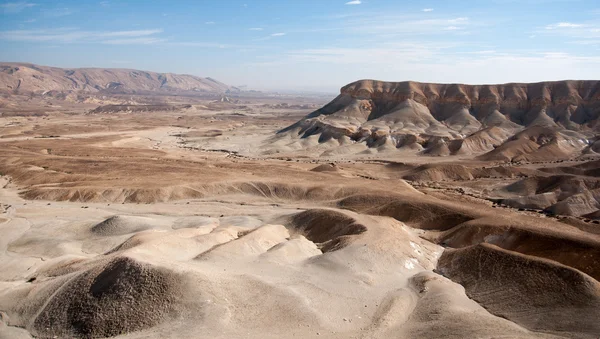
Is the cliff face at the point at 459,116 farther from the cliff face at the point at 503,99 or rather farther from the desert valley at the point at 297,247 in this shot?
the desert valley at the point at 297,247

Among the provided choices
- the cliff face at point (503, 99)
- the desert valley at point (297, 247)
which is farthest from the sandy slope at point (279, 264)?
the cliff face at point (503, 99)

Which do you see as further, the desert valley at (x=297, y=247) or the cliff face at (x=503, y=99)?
the cliff face at (x=503, y=99)

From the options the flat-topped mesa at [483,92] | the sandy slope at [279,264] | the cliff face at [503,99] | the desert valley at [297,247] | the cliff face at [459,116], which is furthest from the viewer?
the flat-topped mesa at [483,92]

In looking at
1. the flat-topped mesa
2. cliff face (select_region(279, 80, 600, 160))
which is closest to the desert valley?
cliff face (select_region(279, 80, 600, 160))

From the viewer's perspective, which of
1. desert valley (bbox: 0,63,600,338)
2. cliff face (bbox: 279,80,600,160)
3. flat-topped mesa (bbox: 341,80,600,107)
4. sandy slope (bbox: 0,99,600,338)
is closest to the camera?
sandy slope (bbox: 0,99,600,338)

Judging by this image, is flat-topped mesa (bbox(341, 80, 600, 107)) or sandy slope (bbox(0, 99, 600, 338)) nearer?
sandy slope (bbox(0, 99, 600, 338))

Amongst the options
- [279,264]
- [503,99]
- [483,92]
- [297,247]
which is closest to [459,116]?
[483,92]

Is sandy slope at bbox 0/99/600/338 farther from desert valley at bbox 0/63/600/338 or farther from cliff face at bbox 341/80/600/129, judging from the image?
cliff face at bbox 341/80/600/129
